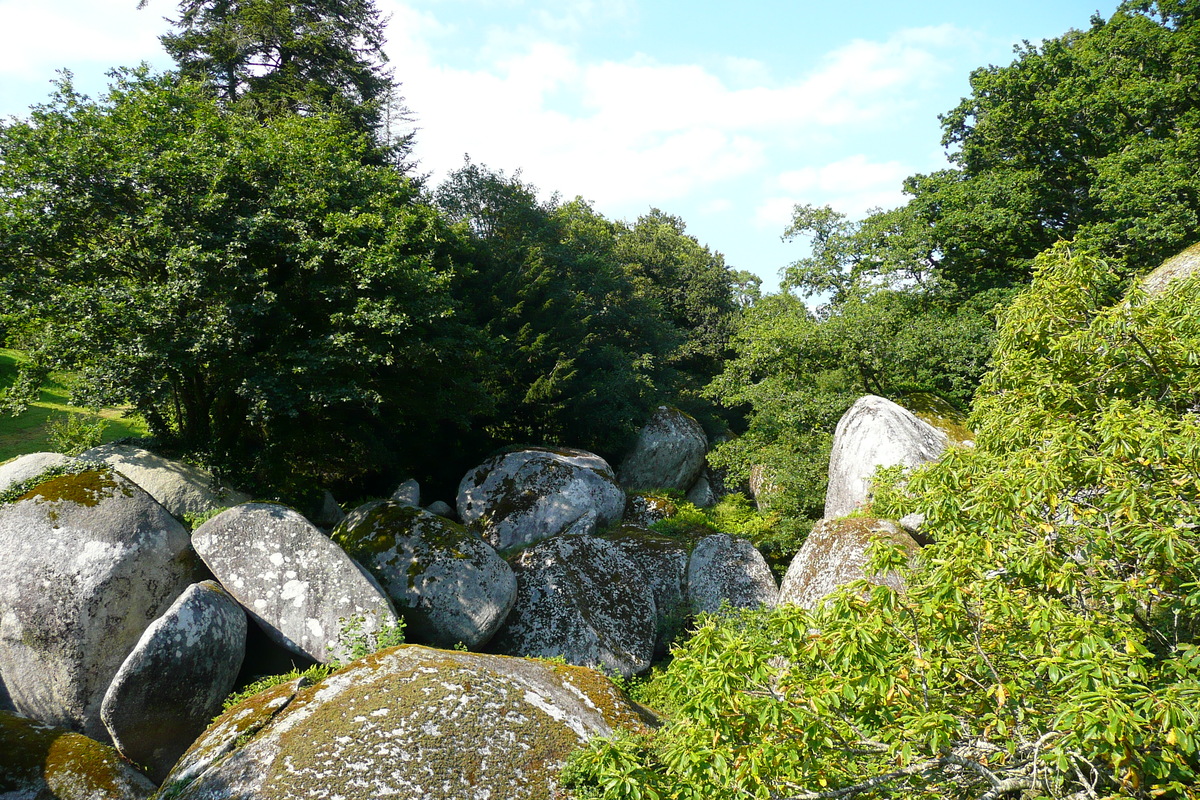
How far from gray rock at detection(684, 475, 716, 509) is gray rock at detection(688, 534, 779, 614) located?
8.42 m

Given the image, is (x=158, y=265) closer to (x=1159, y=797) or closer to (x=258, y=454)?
(x=258, y=454)

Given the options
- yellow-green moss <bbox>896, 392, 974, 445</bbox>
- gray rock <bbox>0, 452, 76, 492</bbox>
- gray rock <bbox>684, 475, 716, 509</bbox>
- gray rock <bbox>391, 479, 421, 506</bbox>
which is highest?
gray rock <bbox>0, 452, 76, 492</bbox>

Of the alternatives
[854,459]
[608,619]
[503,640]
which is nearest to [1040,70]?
[854,459]

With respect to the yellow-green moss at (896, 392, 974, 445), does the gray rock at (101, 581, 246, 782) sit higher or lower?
lower

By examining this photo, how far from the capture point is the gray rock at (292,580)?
370 inches

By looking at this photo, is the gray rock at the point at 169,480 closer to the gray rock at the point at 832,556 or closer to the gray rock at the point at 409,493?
the gray rock at the point at 409,493

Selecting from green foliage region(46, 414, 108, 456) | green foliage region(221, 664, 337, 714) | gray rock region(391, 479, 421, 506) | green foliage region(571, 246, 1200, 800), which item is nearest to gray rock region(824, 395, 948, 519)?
green foliage region(571, 246, 1200, 800)

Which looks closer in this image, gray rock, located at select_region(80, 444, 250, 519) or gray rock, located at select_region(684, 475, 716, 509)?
gray rock, located at select_region(80, 444, 250, 519)

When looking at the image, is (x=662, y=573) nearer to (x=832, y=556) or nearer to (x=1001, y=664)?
(x=832, y=556)

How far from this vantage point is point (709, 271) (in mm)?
29531

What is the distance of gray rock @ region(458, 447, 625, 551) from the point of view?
1581 centimetres

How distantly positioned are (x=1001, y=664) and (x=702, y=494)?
19.0 m

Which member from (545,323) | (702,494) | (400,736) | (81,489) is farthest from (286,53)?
(400,736)

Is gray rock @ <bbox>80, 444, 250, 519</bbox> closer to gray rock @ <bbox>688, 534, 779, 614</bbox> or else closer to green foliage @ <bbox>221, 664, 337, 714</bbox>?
green foliage @ <bbox>221, 664, 337, 714</bbox>
